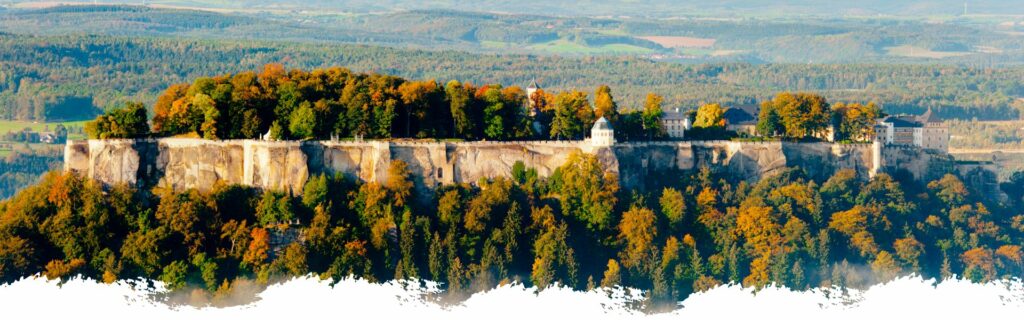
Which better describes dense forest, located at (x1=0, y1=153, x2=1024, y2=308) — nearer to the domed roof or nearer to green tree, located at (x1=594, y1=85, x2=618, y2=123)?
the domed roof

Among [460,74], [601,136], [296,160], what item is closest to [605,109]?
[601,136]

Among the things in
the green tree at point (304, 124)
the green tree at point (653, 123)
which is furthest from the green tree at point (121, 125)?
the green tree at point (653, 123)

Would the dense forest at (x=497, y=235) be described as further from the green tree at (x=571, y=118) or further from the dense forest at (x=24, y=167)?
the dense forest at (x=24, y=167)

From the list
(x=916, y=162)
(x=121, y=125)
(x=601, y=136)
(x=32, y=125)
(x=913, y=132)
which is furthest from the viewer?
(x=32, y=125)

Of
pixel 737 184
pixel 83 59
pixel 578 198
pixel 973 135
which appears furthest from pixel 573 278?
pixel 83 59

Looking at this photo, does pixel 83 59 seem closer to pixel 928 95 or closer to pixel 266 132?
pixel 928 95

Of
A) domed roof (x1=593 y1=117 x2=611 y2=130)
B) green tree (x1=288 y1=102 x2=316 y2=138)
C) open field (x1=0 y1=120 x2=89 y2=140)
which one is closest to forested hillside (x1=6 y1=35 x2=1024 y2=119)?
open field (x1=0 y1=120 x2=89 y2=140)

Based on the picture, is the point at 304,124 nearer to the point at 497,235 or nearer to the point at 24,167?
the point at 497,235
